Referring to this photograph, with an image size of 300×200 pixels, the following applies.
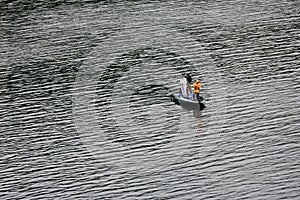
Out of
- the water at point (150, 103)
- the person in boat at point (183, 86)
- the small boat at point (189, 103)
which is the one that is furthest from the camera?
the person in boat at point (183, 86)

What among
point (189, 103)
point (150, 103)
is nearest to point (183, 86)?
point (189, 103)

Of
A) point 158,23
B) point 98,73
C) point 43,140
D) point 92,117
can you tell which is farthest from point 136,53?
point 43,140

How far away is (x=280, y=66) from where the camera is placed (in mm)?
78750

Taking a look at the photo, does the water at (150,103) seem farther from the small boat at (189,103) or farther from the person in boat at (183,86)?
the person in boat at (183,86)

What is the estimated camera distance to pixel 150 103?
227 feet

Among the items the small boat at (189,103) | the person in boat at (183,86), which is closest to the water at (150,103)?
the small boat at (189,103)

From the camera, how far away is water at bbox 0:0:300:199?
5172cm

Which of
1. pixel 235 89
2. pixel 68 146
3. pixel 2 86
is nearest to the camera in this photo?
pixel 68 146

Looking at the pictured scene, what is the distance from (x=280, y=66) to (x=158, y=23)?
97.5ft

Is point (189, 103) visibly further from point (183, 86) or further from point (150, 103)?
point (150, 103)

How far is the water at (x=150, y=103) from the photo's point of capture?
2036 inches

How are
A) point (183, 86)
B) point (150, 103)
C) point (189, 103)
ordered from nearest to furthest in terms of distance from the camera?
point (189, 103), point (183, 86), point (150, 103)

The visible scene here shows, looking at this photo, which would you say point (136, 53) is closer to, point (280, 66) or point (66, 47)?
point (66, 47)

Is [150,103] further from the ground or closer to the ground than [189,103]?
closer to the ground
